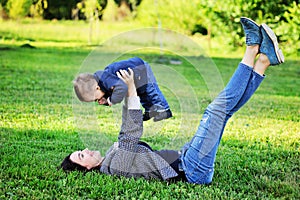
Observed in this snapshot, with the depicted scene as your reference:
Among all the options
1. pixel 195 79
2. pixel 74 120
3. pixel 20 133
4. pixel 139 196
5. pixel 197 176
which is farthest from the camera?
pixel 195 79

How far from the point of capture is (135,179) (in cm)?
336

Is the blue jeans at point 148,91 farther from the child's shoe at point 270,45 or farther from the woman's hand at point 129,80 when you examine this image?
the child's shoe at point 270,45

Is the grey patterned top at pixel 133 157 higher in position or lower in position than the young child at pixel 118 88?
lower

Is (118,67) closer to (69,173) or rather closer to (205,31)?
(69,173)

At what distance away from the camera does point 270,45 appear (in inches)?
127

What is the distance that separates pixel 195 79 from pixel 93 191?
655 cm

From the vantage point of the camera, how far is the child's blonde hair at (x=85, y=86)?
3.28m

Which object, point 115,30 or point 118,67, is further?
point 115,30

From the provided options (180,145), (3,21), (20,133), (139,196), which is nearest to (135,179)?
(139,196)

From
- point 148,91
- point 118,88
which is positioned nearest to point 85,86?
point 118,88

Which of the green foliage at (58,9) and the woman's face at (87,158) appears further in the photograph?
the green foliage at (58,9)

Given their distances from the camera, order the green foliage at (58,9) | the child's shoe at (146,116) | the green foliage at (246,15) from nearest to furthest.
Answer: the child's shoe at (146,116)
the green foliage at (246,15)
the green foliage at (58,9)

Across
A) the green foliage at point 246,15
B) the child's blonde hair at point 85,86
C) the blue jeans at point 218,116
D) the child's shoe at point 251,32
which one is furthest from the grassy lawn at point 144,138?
the green foliage at point 246,15

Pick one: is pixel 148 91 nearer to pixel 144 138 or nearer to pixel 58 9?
pixel 144 138
